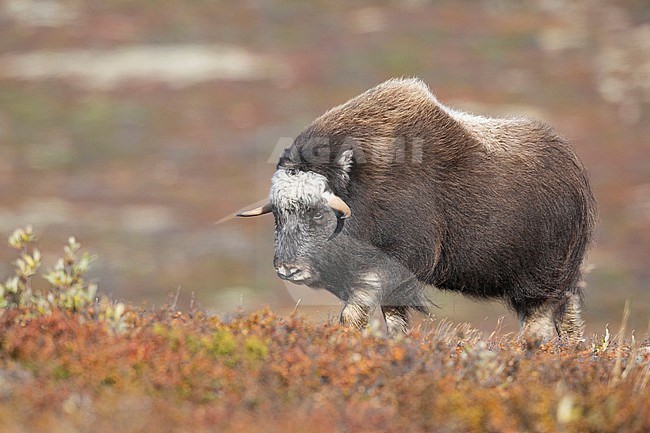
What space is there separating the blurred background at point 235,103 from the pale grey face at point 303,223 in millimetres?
14194

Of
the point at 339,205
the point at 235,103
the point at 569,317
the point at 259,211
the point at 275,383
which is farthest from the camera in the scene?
the point at 235,103

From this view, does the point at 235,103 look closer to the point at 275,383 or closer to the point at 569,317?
the point at 569,317

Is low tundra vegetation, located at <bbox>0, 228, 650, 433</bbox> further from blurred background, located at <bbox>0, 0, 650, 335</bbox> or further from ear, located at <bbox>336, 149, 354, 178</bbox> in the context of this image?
blurred background, located at <bbox>0, 0, 650, 335</bbox>

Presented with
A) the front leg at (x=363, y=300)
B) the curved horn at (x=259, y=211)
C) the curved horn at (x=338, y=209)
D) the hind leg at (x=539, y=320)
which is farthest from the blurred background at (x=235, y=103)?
the curved horn at (x=338, y=209)

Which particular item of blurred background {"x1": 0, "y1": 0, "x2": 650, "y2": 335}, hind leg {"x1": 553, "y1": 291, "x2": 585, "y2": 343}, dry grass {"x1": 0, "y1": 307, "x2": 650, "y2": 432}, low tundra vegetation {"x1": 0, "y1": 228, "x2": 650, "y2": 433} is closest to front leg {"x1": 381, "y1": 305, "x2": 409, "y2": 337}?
hind leg {"x1": 553, "y1": 291, "x2": 585, "y2": 343}

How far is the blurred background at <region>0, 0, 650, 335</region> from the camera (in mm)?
23672

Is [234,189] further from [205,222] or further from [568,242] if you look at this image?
[568,242]

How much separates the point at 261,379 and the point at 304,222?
242cm

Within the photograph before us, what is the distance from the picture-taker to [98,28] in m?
36.3

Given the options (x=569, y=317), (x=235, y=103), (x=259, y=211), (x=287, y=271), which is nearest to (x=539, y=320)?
(x=569, y=317)

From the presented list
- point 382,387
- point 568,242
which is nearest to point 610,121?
point 568,242

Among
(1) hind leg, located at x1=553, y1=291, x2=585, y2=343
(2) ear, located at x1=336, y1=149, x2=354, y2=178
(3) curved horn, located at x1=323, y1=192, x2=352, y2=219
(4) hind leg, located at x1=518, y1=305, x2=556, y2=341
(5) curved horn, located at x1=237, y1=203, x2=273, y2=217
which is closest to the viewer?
(3) curved horn, located at x1=323, y1=192, x2=352, y2=219

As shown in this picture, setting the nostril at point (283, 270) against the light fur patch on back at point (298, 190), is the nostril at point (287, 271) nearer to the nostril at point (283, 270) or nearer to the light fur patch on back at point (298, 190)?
the nostril at point (283, 270)

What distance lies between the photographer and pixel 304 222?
6.66 meters
